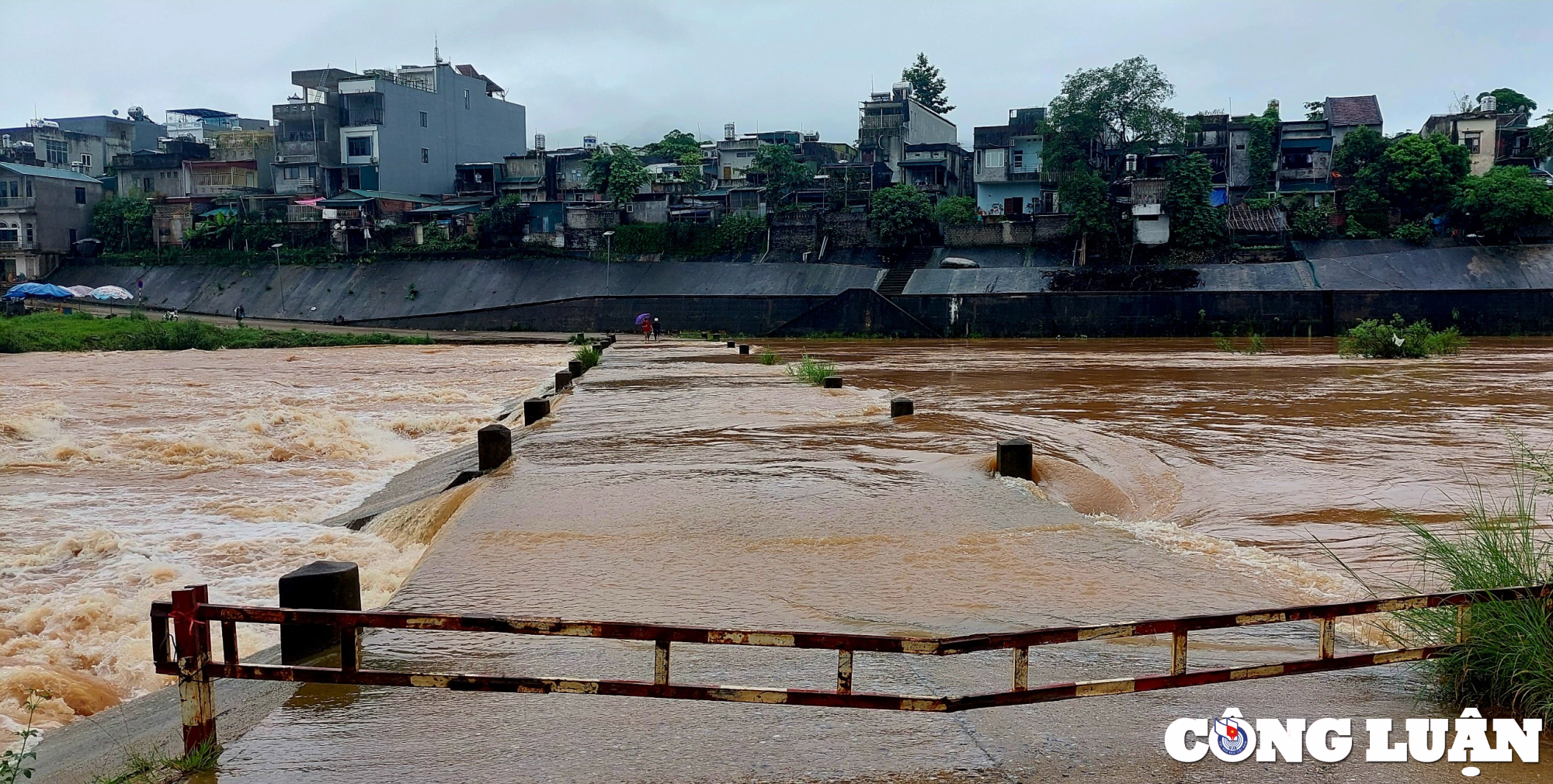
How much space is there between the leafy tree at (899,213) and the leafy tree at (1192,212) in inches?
448

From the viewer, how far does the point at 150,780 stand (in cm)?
357

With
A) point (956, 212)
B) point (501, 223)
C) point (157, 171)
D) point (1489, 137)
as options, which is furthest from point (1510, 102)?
point (157, 171)

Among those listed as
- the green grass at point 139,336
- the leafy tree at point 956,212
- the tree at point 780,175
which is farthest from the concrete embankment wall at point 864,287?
the green grass at point 139,336

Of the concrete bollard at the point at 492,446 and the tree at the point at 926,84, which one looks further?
the tree at the point at 926,84

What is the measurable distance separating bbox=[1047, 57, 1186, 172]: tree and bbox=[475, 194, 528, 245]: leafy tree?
91.9ft

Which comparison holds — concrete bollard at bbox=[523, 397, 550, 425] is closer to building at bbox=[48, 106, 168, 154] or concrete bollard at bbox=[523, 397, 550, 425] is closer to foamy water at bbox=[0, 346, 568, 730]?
foamy water at bbox=[0, 346, 568, 730]

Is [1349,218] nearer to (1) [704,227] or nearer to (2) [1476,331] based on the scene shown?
(2) [1476,331]

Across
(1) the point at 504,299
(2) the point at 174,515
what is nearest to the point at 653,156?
(1) the point at 504,299

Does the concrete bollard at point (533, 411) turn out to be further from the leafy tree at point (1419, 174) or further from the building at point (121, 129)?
the building at point (121, 129)

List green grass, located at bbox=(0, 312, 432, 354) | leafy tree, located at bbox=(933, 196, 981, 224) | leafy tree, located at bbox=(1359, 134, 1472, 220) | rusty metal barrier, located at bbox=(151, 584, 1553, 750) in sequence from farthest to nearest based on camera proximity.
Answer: leafy tree, located at bbox=(933, 196, 981, 224), leafy tree, located at bbox=(1359, 134, 1472, 220), green grass, located at bbox=(0, 312, 432, 354), rusty metal barrier, located at bbox=(151, 584, 1553, 750)

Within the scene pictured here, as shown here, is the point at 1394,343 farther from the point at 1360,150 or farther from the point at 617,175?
the point at 617,175

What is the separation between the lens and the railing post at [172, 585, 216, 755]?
137 inches

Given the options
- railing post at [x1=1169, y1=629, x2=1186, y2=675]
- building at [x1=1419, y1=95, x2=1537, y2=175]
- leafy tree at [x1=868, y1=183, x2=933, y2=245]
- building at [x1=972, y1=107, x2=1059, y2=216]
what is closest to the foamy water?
railing post at [x1=1169, y1=629, x2=1186, y2=675]

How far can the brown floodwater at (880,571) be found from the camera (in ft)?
12.3
